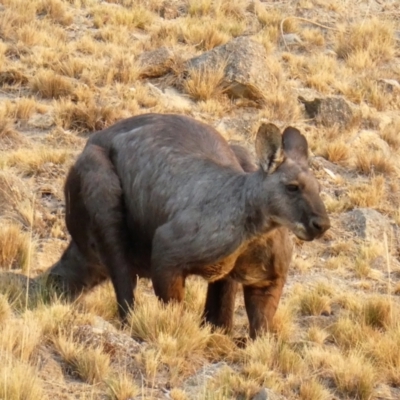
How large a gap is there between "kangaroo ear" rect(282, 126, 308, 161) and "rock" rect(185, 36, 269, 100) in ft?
24.9

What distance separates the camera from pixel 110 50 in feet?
58.0

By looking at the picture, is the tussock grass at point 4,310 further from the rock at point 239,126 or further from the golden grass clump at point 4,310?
the rock at point 239,126

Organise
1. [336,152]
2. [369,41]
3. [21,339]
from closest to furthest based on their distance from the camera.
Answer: [21,339] < [336,152] < [369,41]

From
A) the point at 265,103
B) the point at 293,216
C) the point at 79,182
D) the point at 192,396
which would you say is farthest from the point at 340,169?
the point at 192,396

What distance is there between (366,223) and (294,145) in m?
4.81

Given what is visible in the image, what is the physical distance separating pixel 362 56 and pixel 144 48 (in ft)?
12.2

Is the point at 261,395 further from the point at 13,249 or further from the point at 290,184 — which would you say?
the point at 13,249

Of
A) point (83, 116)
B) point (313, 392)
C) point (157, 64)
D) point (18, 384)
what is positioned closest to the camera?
point (18, 384)

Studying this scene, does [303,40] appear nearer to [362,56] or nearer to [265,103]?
[362,56]

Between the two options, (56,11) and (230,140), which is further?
(56,11)

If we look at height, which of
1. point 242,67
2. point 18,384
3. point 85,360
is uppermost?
point 18,384

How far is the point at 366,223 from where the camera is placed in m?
13.2

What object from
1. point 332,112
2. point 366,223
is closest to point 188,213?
point 366,223

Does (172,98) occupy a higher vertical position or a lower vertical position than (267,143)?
lower
